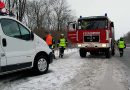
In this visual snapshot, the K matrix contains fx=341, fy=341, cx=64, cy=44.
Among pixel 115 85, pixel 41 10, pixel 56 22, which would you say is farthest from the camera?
pixel 56 22

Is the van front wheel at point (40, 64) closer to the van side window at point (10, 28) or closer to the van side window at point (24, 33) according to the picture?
the van side window at point (24, 33)

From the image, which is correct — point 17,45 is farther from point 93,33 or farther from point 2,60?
point 93,33

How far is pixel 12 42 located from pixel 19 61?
0.76 m

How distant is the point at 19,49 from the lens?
11328 mm

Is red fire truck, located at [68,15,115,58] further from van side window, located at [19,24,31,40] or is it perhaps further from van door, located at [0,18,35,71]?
van side window, located at [19,24,31,40]

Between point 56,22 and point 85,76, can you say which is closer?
point 85,76

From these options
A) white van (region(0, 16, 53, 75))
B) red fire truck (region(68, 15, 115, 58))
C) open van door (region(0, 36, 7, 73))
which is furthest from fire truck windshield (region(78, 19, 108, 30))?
open van door (region(0, 36, 7, 73))

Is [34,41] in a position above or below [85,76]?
above

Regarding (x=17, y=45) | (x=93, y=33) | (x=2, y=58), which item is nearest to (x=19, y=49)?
(x=17, y=45)

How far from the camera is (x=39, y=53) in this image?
1252 centimetres

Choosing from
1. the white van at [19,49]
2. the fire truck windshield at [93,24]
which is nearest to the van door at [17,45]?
the white van at [19,49]

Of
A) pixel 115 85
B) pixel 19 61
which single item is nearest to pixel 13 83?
pixel 19 61

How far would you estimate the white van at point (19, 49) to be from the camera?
1061 cm

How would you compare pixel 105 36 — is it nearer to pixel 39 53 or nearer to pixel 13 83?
pixel 39 53
